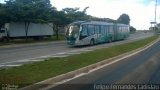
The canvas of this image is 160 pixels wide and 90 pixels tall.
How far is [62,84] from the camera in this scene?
451 inches

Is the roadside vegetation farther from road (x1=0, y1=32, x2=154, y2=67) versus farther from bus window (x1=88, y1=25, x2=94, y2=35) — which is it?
road (x1=0, y1=32, x2=154, y2=67)

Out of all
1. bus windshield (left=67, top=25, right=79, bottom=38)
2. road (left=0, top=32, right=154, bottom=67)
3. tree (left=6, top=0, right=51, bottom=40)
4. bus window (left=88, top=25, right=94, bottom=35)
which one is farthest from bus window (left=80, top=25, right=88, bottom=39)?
tree (left=6, top=0, right=51, bottom=40)

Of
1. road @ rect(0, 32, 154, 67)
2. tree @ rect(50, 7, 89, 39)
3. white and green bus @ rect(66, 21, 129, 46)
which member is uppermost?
tree @ rect(50, 7, 89, 39)

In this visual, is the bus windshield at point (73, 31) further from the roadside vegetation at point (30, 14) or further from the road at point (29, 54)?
the roadside vegetation at point (30, 14)

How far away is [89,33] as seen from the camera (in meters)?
37.6

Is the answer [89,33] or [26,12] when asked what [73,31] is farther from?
[26,12]

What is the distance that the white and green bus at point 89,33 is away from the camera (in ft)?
117

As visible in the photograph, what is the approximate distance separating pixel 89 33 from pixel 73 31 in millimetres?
2583

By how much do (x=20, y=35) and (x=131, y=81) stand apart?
138ft

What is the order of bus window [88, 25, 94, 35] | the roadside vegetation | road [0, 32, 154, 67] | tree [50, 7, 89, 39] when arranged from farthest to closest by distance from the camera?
tree [50, 7, 89, 39] → the roadside vegetation → bus window [88, 25, 94, 35] → road [0, 32, 154, 67]

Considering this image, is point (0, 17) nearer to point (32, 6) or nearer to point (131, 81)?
point (32, 6)

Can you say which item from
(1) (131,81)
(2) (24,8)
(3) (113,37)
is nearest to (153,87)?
(1) (131,81)

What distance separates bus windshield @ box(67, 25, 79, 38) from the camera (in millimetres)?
35656

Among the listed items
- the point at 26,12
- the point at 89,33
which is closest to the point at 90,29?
the point at 89,33
